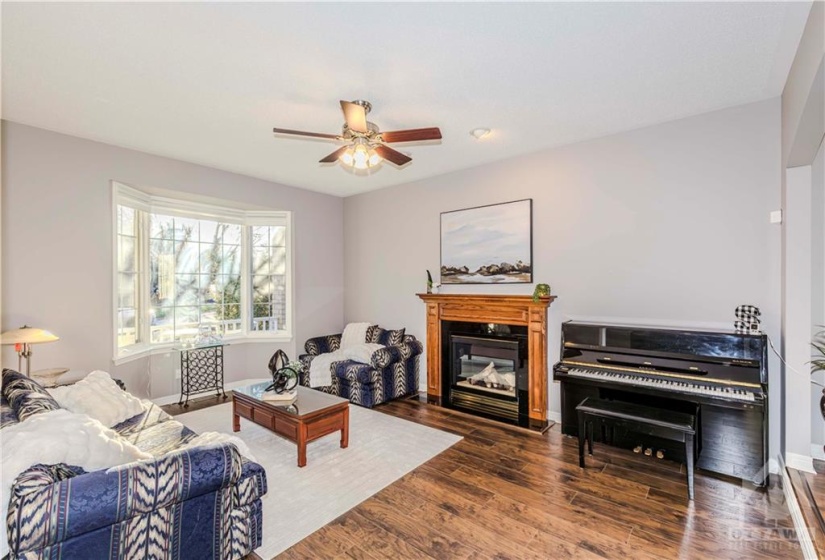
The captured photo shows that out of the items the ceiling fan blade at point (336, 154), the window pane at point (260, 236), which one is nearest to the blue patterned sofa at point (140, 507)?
the ceiling fan blade at point (336, 154)

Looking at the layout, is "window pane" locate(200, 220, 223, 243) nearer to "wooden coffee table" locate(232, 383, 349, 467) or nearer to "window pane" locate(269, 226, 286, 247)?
"window pane" locate(269, 226, 286, 247)

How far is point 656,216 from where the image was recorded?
11.6 feet

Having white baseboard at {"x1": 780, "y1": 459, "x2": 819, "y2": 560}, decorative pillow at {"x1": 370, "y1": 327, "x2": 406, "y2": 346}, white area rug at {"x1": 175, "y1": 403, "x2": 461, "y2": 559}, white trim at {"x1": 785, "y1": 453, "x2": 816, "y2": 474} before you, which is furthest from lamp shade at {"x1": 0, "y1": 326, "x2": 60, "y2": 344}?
white trim at {"x1": 785, "y1": 453, "x2": 816, "y2": 474}

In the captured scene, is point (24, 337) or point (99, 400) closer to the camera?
point (99, 400)

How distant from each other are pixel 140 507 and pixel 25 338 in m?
2.44

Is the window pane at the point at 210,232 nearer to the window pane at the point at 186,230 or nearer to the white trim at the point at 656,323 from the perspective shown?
the window pane at the point at 186,230

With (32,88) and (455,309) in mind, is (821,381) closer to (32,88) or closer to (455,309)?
(455,309)

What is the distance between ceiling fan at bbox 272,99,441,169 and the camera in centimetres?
269

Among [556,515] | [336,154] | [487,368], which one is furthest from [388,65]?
[487,368]

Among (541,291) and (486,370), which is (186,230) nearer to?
(486,370)

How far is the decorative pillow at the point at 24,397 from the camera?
6.80 feet

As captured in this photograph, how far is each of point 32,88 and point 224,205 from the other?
2.56 m

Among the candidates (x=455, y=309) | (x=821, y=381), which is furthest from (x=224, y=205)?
(x=821, y=381)

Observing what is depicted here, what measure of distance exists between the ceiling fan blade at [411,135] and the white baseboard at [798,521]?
3.19m
